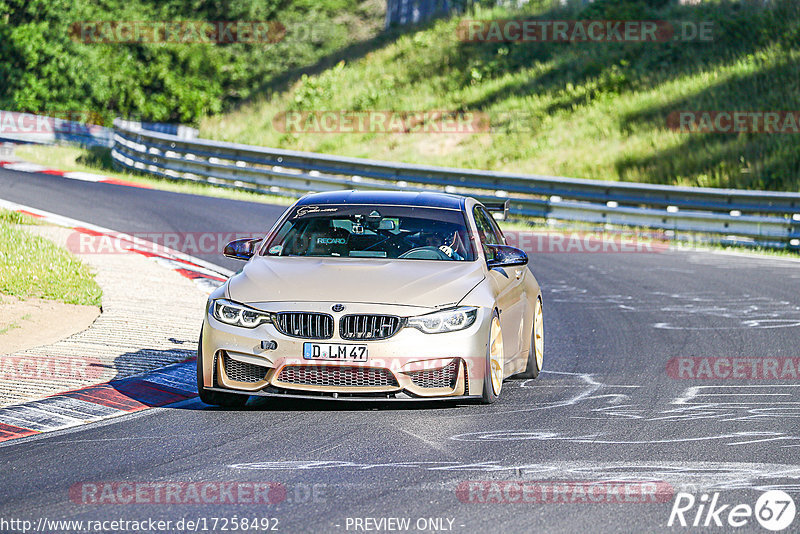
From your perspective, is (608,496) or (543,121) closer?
(608,496)

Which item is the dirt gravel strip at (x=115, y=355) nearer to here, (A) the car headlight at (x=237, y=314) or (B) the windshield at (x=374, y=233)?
(A) the car headlight at (x=237, y=314)

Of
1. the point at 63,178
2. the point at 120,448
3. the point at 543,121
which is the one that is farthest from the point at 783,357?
the point at 543,121

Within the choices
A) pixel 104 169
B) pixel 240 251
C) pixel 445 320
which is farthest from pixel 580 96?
pixel 445 320

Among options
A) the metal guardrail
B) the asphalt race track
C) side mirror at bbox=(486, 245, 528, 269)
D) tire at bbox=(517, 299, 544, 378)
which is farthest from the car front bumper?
the metal guardrail

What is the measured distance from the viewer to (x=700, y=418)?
7.95 meters

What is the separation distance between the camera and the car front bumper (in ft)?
25.6

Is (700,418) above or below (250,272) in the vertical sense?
below

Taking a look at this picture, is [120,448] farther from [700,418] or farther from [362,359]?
[700,418]

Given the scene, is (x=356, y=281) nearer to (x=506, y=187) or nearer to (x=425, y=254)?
(x=425, y=254)

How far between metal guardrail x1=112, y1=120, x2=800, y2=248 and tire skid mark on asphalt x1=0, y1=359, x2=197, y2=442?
45.6ft

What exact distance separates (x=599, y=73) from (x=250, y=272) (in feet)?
97.5

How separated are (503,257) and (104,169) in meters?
24.9

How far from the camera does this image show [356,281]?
8.17 metres

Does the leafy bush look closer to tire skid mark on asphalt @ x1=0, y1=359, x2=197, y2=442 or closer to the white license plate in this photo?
tire skid mark on asphalt @ x1=0, y1=359, x2=197, y2=442
